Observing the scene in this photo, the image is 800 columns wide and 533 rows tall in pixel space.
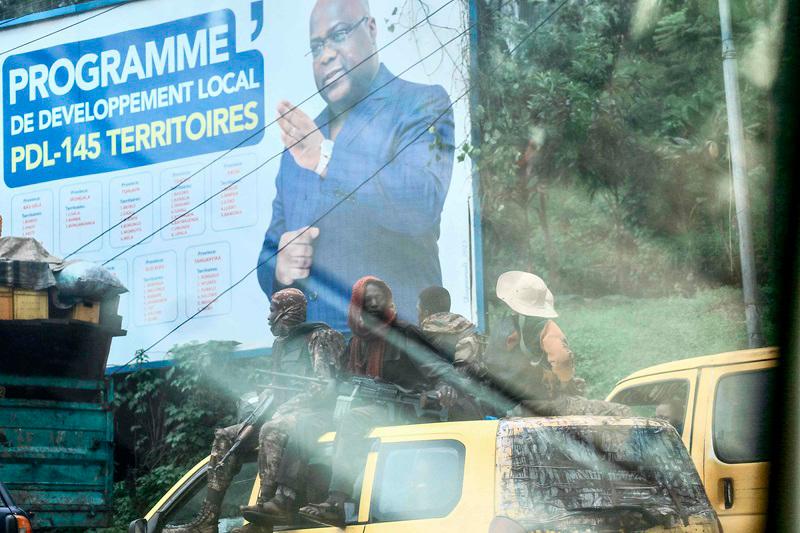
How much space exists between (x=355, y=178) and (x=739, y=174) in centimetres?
382

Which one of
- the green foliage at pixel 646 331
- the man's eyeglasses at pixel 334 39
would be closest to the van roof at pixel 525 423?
the man's eyeglasses at pixel 334 39

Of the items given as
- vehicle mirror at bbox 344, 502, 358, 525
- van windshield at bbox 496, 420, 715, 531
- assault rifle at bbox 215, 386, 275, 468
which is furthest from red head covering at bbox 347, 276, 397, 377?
van windshield at bbox 496, 420, 715, 531

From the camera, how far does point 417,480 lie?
539 centimetres

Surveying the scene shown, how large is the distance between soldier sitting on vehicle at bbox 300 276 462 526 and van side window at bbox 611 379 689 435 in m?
1.11

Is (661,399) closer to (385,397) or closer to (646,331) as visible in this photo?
(385,397)

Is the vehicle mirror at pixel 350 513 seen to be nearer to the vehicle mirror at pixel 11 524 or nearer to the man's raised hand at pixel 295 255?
the vehicle mirror at pixel 11 524

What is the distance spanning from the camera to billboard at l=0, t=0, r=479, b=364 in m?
11.8

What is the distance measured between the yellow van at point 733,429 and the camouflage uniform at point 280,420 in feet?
6.54

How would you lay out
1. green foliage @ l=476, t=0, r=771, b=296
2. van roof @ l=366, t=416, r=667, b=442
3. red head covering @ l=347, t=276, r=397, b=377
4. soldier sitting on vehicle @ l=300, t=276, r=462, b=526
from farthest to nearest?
green foliage @ l=476, t=0, r=771, b=296, red head covering @ l=347, t=276, r=397, b=377, soldier sitting on vehicle @ l=300, t=276, r=462, b=526, van roof @ l=366, t=416, r=667, b=442

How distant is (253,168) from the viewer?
13.0 metres

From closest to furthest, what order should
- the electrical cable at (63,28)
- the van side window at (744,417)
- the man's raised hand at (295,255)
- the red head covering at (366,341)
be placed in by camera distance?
the van side window at (744,417)
the red head covering at (366,341)
the man's raised hand at (295,255)
the electrical cable at (63,28)

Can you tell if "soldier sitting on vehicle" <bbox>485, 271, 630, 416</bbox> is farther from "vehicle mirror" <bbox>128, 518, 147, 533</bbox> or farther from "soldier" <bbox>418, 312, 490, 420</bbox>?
"vehicle mirror" <bbox>128, 518, 147, 533</bbox>

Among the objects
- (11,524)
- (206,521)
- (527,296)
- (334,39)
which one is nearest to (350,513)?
(206,521)

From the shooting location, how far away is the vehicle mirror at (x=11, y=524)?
20.8ft
